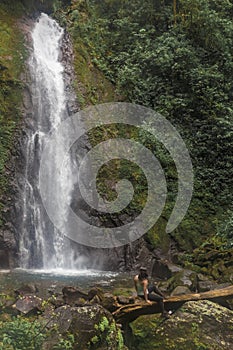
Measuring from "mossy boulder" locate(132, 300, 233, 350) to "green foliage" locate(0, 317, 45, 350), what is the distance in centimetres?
153

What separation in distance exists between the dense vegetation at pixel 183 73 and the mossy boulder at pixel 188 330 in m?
5.19

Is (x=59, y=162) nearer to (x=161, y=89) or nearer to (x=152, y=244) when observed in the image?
(x=152, y=244)

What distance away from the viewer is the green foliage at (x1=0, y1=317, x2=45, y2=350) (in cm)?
513

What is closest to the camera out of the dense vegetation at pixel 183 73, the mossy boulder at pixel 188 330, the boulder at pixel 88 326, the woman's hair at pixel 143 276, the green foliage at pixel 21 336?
the green foliage at pixel 21 336

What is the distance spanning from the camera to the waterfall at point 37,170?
12281mm

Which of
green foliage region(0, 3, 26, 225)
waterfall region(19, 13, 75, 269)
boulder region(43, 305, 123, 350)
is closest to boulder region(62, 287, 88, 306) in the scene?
boulder region(43, 305, 123, 350)

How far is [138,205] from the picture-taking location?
13.1 m

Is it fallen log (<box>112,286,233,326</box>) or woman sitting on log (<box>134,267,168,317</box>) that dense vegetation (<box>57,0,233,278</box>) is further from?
woman sitting on log (<box>134,267,168,317</box>)

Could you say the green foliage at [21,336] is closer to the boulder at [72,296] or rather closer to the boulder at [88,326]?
the boulder at [88,326]

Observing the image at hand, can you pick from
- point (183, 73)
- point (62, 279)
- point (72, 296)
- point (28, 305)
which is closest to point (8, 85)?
point (183, 73)

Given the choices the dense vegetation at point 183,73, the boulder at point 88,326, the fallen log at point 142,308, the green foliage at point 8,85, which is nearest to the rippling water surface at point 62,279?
the dense vegetation at point 183,73

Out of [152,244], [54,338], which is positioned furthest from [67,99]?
[54,338]

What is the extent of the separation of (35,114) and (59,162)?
191 cm

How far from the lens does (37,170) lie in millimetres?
13500
